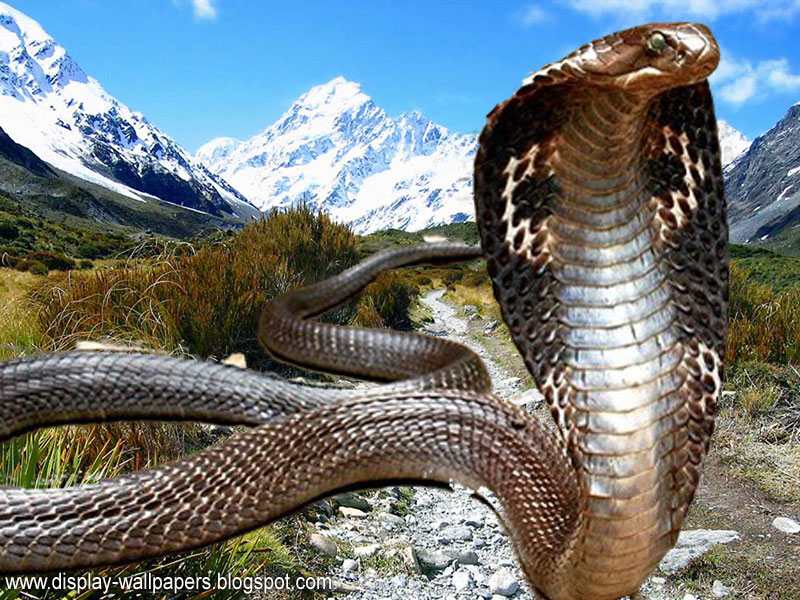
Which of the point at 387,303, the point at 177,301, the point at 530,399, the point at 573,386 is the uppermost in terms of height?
the point at 387,303

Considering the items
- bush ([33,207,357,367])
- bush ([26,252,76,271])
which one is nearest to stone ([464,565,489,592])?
bush ([33,207,357,367])

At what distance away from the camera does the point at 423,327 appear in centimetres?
1285

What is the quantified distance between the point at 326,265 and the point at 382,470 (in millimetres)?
7987

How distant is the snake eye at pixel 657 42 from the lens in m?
1.14

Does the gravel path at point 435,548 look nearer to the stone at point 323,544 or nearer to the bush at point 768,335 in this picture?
the stone at point 323,544

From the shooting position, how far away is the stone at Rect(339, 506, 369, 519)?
4.31m

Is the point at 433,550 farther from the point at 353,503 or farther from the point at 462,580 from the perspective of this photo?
the point at 353,503

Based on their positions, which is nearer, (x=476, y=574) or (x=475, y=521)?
(x=476, y=574)

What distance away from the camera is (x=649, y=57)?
1166 mm

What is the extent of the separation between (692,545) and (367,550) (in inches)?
81.1

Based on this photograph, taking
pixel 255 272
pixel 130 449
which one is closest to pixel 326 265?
pixel 255 272

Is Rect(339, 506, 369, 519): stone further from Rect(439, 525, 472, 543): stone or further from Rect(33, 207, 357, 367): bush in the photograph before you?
Rect(33, 207, 357, 367): bush

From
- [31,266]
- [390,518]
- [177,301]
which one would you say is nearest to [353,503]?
[390,518]

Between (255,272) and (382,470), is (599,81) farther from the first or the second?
(255,272)
